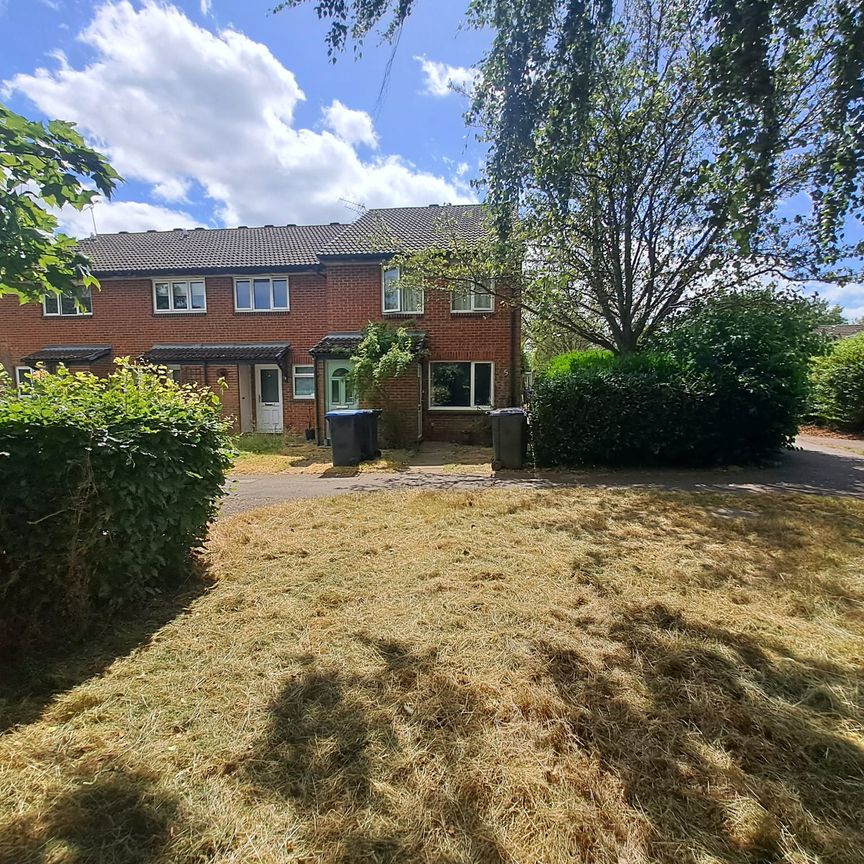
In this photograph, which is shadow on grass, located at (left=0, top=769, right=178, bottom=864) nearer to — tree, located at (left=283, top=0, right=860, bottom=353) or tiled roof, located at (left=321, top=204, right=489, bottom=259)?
tree, located at (left=283, top=0, right=860, bottom=353)

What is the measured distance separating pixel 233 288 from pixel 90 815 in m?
16.9

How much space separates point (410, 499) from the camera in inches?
278

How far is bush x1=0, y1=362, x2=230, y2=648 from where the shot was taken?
9.81ft

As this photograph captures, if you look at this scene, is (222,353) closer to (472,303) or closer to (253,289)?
(253,289)

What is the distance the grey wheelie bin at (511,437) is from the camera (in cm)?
966

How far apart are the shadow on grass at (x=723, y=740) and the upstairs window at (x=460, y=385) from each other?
1179 centimetres

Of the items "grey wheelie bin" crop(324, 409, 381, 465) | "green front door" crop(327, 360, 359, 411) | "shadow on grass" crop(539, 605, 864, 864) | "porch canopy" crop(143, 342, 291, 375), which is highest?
"porch canopy" crop(143, 342, 291, 375)

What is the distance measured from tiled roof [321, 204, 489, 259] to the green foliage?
2377mm

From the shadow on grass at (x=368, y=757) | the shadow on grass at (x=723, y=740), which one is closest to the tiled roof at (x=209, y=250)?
the shadow on grass at (x=368, y=757)

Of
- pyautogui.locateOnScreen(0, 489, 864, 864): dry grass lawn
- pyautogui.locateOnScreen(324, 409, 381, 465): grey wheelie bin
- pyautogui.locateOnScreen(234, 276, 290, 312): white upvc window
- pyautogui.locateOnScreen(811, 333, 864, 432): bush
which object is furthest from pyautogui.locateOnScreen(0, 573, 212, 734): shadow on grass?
pyautogui.locateOnScreen(811, 333, 864, 432): bush

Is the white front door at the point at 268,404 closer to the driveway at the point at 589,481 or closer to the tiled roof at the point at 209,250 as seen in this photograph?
the tiled roof at the point at 209,250

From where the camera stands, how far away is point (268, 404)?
16.8 meters

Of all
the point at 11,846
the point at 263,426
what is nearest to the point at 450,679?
the point at 11,846

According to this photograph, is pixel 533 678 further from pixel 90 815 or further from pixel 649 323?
pixel 649 323
